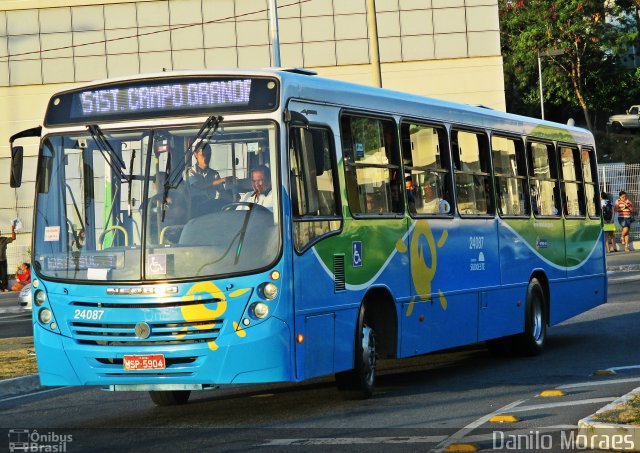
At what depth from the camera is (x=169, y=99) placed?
1158cm

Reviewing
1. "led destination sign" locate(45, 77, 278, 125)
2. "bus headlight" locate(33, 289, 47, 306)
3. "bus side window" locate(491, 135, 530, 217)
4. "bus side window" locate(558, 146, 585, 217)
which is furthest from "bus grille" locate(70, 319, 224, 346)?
"bus side window" locate(558, 146, 585, 217)

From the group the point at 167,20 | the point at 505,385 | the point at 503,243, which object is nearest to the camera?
the point at 505,385

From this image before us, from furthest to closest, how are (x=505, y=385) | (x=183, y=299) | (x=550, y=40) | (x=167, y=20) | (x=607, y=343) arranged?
(x=550, y=40) → (x=167, y=20) → (x=607, y=343) → (x=505, y=385) → (x=183, y=299)

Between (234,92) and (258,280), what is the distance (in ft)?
5.35

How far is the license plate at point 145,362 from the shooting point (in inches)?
436

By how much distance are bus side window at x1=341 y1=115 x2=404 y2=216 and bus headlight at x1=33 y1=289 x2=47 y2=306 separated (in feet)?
9.41

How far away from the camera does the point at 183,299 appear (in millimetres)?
11070

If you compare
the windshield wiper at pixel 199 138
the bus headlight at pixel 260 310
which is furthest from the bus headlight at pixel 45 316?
the bus headlight at pixel 260 310

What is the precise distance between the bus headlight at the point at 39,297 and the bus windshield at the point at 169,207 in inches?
6.5

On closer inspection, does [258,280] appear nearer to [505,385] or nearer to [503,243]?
[505,385]

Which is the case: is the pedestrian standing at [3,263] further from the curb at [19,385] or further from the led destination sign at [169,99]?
the led destination sign at [169,99]

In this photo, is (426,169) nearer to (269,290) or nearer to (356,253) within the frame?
(356,253)

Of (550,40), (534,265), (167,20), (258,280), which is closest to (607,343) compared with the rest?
(534,265)

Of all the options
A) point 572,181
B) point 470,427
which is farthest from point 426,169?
point 572,181
